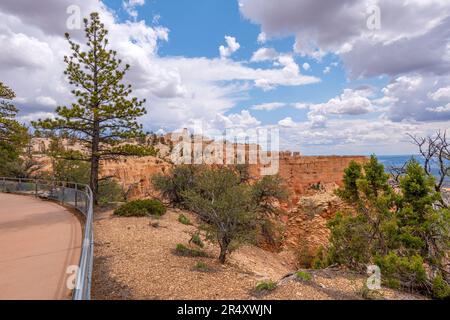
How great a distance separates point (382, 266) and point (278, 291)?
346 centimetres

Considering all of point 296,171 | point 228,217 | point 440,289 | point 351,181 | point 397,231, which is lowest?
point 440,289

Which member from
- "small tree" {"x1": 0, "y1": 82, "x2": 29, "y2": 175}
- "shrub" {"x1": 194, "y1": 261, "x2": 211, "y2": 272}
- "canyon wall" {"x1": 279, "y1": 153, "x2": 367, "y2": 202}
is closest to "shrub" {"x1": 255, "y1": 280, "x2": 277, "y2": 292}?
"shrub" {"x1": 194, "y1": 261, "x2": 211, "y2": 272}

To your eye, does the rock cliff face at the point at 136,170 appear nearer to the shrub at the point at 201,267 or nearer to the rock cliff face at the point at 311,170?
the rock cliff face at the point at 311,170

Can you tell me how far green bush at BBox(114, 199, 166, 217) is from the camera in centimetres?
1499

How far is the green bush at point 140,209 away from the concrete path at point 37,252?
2878 mm

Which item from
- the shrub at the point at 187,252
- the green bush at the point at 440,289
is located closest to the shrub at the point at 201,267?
the shrub at the point at 187,252

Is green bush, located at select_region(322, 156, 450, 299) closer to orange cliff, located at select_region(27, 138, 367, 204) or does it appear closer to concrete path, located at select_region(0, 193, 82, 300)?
concrete path, located at select_region(0, 193, 82, 300)

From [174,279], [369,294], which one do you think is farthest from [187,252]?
[369,294]

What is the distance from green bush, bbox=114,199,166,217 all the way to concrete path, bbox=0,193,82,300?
113 inches

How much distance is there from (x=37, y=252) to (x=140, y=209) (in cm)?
821

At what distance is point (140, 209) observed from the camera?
15633mm

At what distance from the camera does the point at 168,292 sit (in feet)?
21.6

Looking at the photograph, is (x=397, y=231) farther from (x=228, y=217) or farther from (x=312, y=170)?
(x=312, y=170)

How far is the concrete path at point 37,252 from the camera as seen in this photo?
539cm
